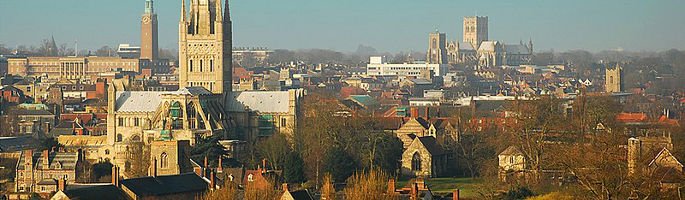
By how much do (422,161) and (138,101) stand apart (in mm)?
19446

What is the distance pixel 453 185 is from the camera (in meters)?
67.2

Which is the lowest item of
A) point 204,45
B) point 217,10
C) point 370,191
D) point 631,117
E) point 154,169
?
point 370,191

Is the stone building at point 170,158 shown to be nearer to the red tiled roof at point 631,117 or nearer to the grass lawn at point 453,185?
the grass lawn at point 453,185

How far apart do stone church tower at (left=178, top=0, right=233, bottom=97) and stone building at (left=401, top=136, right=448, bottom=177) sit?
58.7 feet

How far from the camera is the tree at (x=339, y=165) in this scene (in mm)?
67188

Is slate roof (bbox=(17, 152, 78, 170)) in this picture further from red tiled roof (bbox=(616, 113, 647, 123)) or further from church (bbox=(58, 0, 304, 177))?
red tiled roof (bbox=(616, 113, 647, 123))

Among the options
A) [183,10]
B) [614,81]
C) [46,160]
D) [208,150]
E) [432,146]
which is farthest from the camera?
[614,81]

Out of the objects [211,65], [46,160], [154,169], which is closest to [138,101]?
[211,65]

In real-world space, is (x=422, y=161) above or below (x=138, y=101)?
below

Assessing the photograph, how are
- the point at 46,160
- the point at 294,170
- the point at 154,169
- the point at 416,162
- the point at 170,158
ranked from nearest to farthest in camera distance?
the point at 154,169 → the point at 170,158 → the point at 294,170 → the point at 46,160 → the point at 416,162

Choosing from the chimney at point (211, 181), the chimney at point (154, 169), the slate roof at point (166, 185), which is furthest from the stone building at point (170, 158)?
the slate roof at point (166, 185)

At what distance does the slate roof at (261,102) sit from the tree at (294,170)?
66.6ft

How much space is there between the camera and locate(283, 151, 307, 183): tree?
212ft

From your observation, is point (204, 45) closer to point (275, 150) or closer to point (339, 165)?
point (275, 150)
